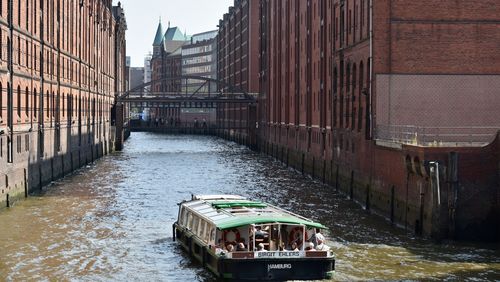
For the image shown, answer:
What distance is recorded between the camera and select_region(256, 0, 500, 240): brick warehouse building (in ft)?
129

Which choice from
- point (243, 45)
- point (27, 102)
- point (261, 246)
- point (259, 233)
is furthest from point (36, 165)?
point (243, 45)

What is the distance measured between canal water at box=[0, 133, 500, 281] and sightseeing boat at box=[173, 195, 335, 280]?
1.80 metres

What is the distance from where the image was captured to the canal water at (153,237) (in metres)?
33.2

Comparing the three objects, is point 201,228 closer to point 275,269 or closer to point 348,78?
point 275,269

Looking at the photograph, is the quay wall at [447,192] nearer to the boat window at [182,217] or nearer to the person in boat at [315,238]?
the person in boat at [315,238]

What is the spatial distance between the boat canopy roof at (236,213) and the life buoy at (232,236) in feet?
1.15

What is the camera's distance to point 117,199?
193 feet

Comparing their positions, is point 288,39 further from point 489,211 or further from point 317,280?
point 317,280

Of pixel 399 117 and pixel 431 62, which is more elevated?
pixel 431 62

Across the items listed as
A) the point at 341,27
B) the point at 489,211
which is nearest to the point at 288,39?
the point at 341,27

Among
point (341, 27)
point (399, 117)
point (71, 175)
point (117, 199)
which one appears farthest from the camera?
point (71, 175)

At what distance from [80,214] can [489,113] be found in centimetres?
2570

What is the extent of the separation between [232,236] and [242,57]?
130236 mm

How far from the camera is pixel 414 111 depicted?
5350cm
